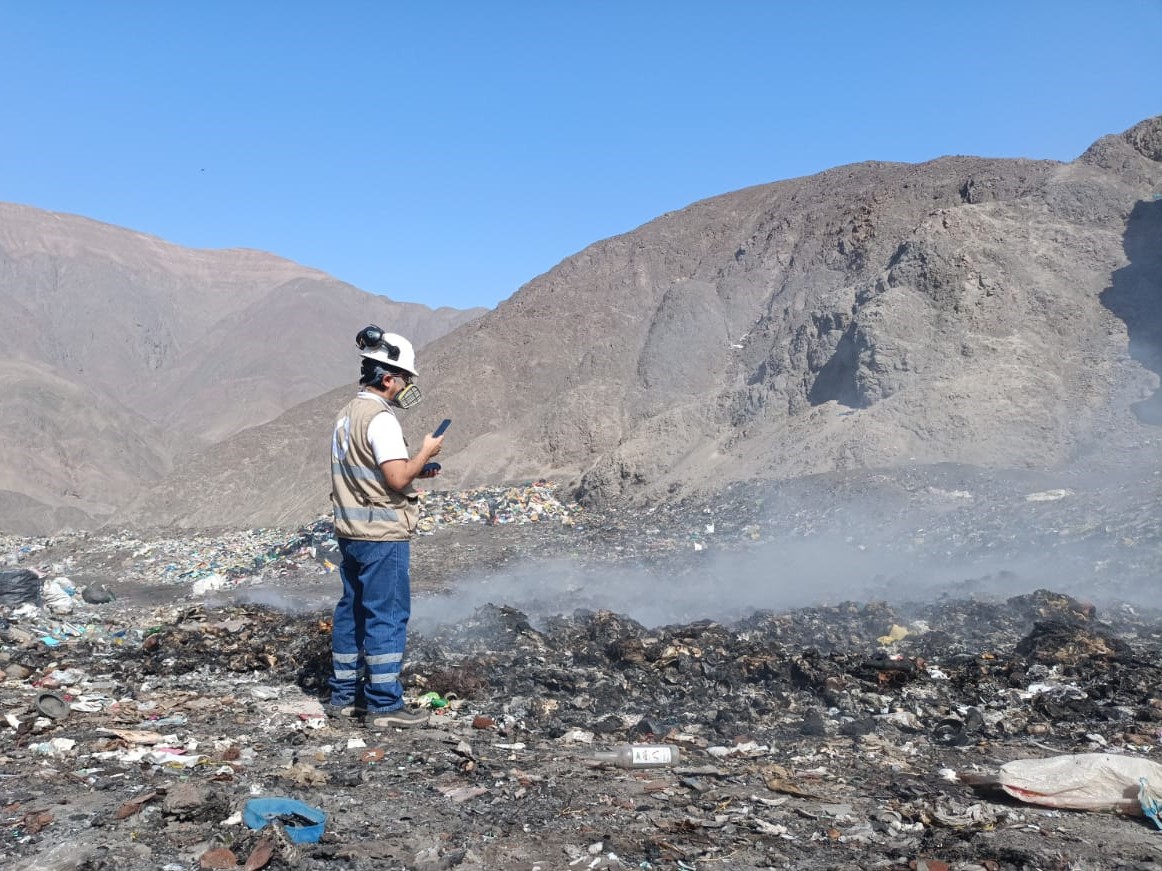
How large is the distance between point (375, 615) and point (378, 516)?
460mm

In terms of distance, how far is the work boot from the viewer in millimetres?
4336

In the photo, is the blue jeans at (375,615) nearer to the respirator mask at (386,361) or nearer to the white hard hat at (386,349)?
the respirator mask at (386,361)

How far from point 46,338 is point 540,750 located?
89.0 meters

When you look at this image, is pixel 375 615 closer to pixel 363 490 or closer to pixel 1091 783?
pixel 363 490

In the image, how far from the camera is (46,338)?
7988cm

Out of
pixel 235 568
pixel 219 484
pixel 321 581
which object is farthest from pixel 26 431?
pixel 321 581

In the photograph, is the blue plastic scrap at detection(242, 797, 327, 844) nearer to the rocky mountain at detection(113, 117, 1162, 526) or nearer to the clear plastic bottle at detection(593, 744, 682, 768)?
the clear plastic bottle at detection(593, 744, 682, 768)

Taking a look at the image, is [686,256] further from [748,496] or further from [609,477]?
[748,496]

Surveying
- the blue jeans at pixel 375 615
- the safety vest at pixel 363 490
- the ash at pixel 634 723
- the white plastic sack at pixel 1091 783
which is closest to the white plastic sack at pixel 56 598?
the ash at pixel 634 723

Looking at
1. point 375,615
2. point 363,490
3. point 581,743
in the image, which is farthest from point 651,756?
point 363,490

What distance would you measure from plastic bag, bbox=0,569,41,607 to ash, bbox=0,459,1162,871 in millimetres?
309

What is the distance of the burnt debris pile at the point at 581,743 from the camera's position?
2.99 meters

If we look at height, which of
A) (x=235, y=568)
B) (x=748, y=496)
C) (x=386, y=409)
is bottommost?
(x=235, y=568)

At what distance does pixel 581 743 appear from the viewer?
4.29m
